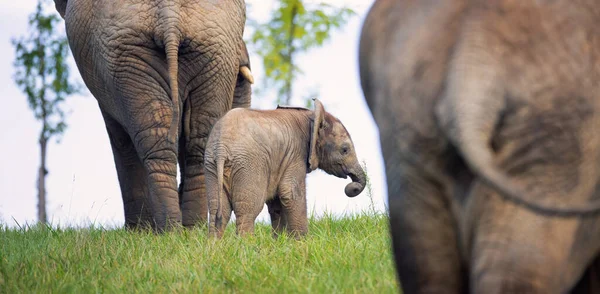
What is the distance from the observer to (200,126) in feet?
27.6

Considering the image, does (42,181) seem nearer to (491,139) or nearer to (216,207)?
(216,207)

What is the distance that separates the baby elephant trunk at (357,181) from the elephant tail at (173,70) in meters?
1.65

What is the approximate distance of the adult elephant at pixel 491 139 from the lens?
107 inches

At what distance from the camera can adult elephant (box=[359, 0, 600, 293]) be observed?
273cm

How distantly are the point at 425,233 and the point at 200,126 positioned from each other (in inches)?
221

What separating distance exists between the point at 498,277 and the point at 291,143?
5.24m

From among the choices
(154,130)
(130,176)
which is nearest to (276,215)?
(154,130)

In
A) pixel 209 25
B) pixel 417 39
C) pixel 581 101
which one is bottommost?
pixel 581 101

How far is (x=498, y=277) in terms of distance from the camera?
2.73m

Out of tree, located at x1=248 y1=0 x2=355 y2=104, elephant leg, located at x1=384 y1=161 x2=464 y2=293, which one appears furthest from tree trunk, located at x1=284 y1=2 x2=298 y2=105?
elephant leg, located at x1=384 y1=161 x2=464 y2=293

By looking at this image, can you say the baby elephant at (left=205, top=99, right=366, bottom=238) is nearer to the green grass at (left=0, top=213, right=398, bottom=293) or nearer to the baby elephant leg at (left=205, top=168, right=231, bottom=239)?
the baby elephant leg at (left=205, top=168, right=231, bottom=239)

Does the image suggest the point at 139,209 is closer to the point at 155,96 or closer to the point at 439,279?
the point at 155,96

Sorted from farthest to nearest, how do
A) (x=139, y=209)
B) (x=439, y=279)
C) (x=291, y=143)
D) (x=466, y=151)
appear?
(x=139, y=209) → (x=291, y=143) → (x=439, y=279) → (x=466, y=151)

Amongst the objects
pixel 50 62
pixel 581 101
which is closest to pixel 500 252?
pixel 581 101
